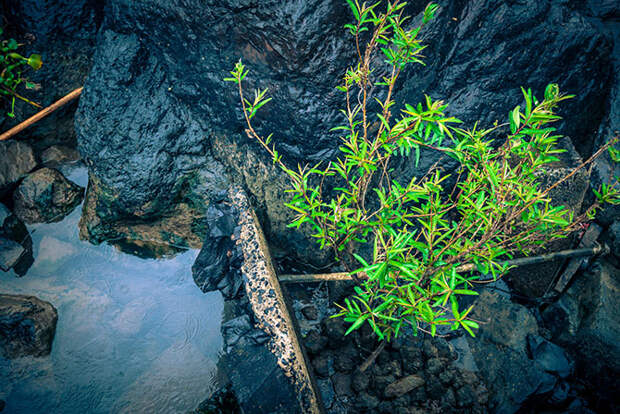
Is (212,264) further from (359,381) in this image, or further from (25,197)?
(25,197)

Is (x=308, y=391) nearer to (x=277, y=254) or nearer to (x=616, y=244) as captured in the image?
(x=277, y=254)

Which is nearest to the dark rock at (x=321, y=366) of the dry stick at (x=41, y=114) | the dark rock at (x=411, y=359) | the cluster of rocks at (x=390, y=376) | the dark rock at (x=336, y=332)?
the cluster of rocks at (x=390, y=376)

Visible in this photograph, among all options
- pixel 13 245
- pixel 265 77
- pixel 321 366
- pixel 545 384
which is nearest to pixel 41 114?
pixel 13 245

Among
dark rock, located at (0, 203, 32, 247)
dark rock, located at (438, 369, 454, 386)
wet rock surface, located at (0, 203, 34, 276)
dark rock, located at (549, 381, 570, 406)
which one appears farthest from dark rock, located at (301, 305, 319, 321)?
dark rock, located at (0, 203, 32, 247)

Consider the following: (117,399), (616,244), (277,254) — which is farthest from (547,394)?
(117,399)

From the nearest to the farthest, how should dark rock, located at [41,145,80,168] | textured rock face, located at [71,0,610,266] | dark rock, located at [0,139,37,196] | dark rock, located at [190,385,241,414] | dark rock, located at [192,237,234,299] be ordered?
dark rock, located at [190,385,241,414]
textured rock face, located at [71,0,610,266]
dark rock, located at [192,237,234,299]
dark rock, located at [0,139,37,196]
dark rock, located at [41,145,80,168]

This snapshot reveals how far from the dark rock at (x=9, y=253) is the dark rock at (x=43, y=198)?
365 mm

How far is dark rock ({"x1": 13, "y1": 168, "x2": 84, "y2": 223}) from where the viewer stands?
3324 mm

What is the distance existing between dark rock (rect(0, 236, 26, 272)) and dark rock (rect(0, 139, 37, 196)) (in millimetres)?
616

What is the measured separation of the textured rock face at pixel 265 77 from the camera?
98.6 inches

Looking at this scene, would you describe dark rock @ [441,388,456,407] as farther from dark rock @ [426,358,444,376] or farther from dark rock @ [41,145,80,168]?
dark rock @ [41,145,80,168]

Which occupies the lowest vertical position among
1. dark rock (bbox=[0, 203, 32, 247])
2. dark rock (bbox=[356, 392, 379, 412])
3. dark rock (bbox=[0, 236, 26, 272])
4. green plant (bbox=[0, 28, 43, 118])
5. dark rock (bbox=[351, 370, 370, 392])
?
dark rock (bbox=[356, 392, 379, 412])

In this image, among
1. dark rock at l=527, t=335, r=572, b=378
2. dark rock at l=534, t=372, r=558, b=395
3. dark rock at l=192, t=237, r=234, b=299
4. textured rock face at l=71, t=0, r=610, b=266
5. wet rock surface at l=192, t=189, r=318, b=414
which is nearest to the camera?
wet rock surface at l=192, t=189, r=318, b=414

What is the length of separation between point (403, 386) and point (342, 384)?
514 mm
